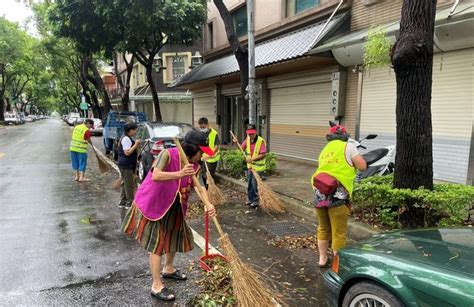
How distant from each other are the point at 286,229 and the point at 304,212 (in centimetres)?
84

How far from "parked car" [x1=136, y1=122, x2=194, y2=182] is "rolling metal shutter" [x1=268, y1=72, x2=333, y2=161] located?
3.79 metres

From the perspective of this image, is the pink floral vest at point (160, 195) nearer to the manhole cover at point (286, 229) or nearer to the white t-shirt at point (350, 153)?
the white t-shirt at point (350, 153)

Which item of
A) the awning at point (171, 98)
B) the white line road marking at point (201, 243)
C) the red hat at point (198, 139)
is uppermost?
the awning at point (171, 98)

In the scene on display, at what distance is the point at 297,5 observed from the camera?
41.6 ft

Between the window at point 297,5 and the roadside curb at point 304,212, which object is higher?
the window at point 297,5

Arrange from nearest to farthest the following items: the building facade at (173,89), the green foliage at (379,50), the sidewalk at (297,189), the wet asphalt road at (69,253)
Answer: the wet asphalt road at (69,253) → the sidewalk at (297,189) → the green foliage at (379,50) → the building facade at (173,89)

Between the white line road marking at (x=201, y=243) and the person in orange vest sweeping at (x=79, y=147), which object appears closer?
the white line road marking at (x=201, y=243)

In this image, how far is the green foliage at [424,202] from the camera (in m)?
4.75

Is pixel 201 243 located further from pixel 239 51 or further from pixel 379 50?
pixel 239 51

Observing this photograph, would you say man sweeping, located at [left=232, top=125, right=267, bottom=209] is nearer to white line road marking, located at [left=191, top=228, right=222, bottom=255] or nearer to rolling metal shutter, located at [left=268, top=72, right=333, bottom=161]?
white line road marking, located at [left=191, top=228, right=222, bottom=255]

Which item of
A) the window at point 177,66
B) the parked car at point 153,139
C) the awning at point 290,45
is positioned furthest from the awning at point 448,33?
the window at point 177,66

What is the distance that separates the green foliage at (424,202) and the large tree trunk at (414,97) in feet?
0.46

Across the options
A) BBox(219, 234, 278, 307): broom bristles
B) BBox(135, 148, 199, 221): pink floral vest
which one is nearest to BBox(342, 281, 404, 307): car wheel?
BBox(219, 234, 278, 307): broom bristles

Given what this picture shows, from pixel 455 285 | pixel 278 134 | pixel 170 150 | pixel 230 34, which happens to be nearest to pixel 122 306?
pixel 170 150
